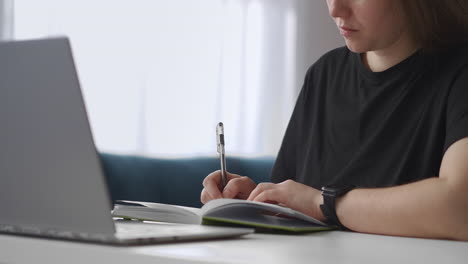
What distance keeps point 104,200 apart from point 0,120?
0.56 ft

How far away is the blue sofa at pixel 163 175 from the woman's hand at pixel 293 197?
1379 millimetres

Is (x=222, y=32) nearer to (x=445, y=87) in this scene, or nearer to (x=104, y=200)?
(x=445, y=87)

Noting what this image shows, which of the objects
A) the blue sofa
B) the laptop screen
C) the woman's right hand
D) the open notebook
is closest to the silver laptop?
the laptop screen

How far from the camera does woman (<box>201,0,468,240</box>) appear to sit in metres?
1.15

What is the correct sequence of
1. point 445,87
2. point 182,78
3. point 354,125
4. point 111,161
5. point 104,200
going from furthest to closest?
point 182,78, point 111,161, point 354,125, point 445,87, point 104,200

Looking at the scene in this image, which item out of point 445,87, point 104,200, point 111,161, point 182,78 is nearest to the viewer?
point 104,200

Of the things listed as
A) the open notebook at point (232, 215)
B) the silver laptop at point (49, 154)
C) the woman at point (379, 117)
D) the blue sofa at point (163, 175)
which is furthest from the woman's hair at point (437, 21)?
the blue sofa at point (163, 175)

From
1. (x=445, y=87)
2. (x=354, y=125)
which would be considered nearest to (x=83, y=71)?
(x=354, y=125)

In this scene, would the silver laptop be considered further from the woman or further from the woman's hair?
the woman's hair

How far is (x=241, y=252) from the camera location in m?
0.66

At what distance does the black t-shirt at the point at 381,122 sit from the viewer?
4.47 ft

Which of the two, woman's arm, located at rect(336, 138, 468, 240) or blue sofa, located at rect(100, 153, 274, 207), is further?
blue sofa, located at rect(100, 153, 274, 207)

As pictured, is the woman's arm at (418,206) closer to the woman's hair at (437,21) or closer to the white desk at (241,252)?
the white desk at (241,252)

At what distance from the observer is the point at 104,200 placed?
62 cm
